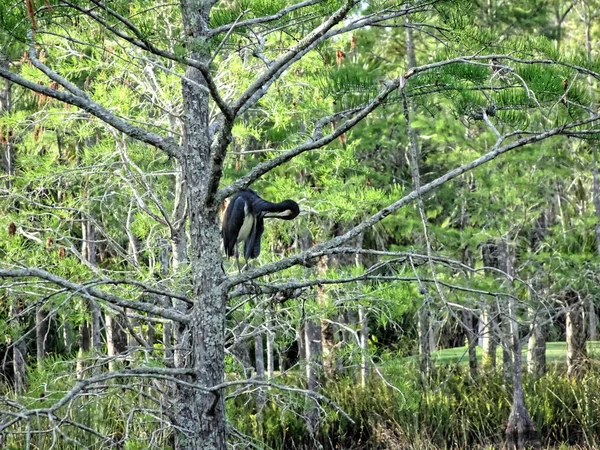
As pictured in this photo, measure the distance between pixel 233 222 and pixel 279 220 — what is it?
449 centimetres

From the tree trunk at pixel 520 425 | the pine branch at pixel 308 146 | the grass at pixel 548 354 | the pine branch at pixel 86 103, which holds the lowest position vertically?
the tree trunk at pixel 520 425

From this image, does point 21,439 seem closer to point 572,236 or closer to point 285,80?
point 285,80

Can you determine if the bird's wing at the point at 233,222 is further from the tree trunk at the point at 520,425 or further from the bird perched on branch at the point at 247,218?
the tree trunk at the point at 520,425

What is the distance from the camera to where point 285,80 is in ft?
33.0

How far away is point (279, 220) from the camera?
12.1 metres

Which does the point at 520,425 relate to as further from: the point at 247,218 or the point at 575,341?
the point at 247,218

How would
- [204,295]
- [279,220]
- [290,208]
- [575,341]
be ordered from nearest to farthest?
1. [204,295]
2. [290,208]
3. [279,220]
4. [575,341]

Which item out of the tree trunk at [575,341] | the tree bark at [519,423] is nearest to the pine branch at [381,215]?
the tree bark at [519,423]

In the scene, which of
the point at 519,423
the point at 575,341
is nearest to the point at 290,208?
the point at 519,423

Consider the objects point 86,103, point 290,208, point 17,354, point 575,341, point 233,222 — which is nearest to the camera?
point 86,103

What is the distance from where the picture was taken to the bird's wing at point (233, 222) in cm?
737

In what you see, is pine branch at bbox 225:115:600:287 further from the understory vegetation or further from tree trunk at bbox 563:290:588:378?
tree trunk at bbox 563:290:588:378

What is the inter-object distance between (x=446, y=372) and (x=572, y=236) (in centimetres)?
323

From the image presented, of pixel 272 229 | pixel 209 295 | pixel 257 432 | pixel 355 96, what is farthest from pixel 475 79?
pixel 257 432
